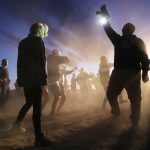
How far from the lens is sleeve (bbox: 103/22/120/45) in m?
8.02

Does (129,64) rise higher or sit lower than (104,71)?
lower

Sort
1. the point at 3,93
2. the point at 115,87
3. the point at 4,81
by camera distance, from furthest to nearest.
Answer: the point at 3,93
the point at 4,81
the point at 115,87

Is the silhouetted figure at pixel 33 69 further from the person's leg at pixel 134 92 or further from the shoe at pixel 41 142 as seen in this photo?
the person's leg at pixel 134 92

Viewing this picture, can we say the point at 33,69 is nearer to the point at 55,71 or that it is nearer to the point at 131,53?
the point at 131,53

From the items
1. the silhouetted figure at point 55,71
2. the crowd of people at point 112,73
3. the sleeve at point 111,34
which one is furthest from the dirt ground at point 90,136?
the silhouetted figure at point 55,71

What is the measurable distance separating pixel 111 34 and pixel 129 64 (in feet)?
2.47

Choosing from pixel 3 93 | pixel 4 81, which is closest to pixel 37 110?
pixel 4 81

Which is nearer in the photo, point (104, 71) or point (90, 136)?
point (90, 136)

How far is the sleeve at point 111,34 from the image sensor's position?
26.3 ft

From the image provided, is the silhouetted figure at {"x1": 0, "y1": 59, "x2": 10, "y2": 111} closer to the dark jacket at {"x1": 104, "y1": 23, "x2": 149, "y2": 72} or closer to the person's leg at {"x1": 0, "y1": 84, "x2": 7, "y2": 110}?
the person's leg at {"x1": 0, "y1": 84, "x2": 7, "y2": 110}

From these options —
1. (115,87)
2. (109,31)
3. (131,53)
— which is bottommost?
(115,87)

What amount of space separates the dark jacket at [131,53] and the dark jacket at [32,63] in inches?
75.9

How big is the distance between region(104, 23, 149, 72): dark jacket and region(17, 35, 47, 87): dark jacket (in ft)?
6.32

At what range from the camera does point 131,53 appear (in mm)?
7891
